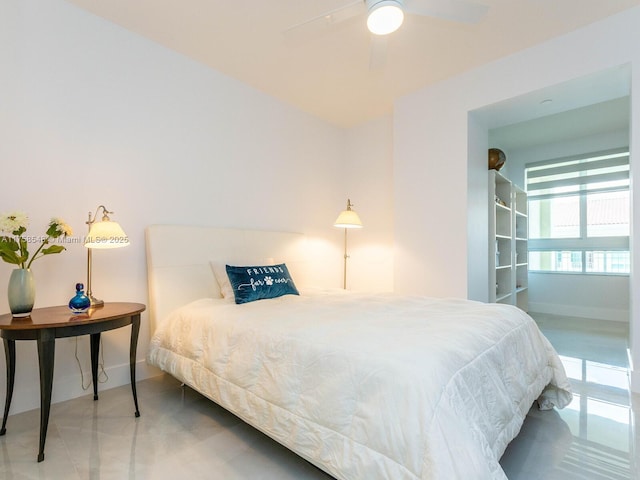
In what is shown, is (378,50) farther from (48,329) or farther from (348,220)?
(48,329)

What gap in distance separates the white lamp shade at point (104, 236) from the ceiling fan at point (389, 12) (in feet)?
5.33

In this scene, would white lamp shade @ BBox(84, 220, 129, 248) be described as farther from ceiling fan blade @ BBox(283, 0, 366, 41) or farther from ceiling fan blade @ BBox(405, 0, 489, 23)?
ceiling fan blade @ BBox(405, 0, 489, 23)

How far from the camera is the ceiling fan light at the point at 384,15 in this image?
1.83 m

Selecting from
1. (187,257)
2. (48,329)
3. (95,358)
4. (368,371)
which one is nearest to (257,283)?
(187,257)

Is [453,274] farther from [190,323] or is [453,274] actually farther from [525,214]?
[525,214]

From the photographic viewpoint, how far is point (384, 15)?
1.87 metres

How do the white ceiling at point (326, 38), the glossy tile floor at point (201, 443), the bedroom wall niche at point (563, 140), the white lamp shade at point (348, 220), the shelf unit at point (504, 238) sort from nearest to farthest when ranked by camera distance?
the glossy tile floor at point (201, 443) < the white ceiling at point (326, 38) < the bedroom wall niche at point (563, 140) < the white lamp shade at point (348, 220) < the shelf unit at point (504, 238)

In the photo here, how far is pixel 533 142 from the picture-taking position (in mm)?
5320

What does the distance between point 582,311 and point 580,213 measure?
4.97 ft

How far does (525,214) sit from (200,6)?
214 inches

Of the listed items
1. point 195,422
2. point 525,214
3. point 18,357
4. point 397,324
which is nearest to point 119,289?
point 18,357

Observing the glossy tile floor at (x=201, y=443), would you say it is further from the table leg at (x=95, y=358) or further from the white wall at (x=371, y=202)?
the white wall at (x=371, y=202)

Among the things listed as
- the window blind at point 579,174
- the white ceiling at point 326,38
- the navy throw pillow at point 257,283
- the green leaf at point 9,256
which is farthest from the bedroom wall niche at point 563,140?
the green leaf at point 9,256

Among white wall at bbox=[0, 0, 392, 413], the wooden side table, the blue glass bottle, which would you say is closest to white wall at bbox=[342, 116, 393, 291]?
white wall at bbox=[0, 0, 392, 413]
